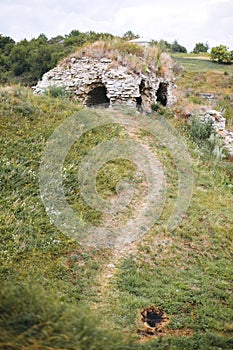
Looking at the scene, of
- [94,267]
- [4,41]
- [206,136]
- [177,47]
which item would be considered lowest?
[94,267]

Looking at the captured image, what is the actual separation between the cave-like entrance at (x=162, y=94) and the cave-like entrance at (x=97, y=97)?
8.56ft

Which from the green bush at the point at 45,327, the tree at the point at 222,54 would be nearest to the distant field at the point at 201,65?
the tree at the point at 222,54

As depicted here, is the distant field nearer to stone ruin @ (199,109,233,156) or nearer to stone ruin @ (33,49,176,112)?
stone ruin @ (199,109,233,156)

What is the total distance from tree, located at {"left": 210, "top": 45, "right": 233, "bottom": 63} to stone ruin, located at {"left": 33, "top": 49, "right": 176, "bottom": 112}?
23.9 metres

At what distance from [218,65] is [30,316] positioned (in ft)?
121

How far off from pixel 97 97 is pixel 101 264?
31.5 ft

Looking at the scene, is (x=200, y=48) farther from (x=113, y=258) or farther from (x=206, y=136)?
(x=113, y=258)

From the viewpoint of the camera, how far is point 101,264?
701 centimetres

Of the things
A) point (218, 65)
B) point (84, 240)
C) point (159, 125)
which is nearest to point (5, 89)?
point (159, 125)

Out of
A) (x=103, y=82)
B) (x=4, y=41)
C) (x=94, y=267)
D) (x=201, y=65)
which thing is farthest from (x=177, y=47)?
(x=94, y=267)

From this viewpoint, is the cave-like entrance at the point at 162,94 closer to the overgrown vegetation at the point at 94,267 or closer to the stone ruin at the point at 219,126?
the stone ruin at the point at 219,126

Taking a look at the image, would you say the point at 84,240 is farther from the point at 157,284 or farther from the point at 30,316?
the point at 30,316

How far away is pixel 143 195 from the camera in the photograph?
30.7ft

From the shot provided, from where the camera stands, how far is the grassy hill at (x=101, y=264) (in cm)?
324
